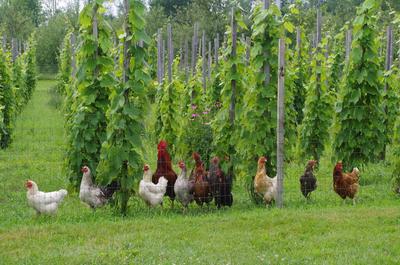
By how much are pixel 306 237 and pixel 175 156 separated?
638 cm

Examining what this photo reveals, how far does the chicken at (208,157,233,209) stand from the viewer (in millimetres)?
8523

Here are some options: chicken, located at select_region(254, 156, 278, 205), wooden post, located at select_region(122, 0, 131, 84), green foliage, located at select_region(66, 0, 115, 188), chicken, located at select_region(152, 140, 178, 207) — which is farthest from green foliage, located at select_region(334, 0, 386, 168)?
green foliage, located at select_region(66, 0, 115, 188)

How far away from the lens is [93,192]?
27.6 ft

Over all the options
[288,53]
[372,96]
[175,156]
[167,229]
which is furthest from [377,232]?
[175,156]

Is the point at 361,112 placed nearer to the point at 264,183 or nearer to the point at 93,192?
the point at 264,183

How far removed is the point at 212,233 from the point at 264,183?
173cm

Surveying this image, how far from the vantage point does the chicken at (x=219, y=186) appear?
852 cm

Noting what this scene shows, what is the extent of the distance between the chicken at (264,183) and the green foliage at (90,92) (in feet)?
8.12

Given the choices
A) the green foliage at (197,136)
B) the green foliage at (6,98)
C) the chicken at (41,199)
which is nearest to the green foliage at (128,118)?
the chicken at (41,199)

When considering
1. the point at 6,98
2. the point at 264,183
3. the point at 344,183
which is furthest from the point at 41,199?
the point at 6,98

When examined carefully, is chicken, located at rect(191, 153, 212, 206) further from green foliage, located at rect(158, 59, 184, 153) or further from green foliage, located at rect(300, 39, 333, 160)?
green foliage, located at rect(300, 39, 333, 160)

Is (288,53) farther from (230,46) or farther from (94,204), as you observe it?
(94,204)

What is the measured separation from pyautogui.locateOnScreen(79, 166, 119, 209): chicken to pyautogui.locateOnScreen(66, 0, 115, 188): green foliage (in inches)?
36.0

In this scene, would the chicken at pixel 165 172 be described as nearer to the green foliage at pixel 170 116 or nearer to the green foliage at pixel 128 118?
the green foliage at pixel 128 118
